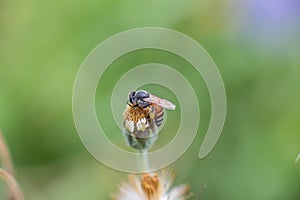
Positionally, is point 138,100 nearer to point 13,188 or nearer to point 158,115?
point 158,115

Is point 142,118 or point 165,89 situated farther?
point 165,89

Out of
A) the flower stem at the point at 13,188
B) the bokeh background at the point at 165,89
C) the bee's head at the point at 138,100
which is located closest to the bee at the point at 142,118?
the bee's head at the point at 138,100

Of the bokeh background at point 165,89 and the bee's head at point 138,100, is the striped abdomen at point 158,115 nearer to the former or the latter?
the bee's head at point 138,100

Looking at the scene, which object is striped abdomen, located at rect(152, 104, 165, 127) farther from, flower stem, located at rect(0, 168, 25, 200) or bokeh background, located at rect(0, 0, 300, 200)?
bokeh background, located at rect(0, 0, 300, 200)

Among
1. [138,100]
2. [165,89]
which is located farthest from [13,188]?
[165,89]

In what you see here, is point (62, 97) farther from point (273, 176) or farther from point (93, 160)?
point (273, 176)

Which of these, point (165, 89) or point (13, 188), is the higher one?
point (165, 89)

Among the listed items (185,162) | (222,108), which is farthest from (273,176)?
(222,108)
